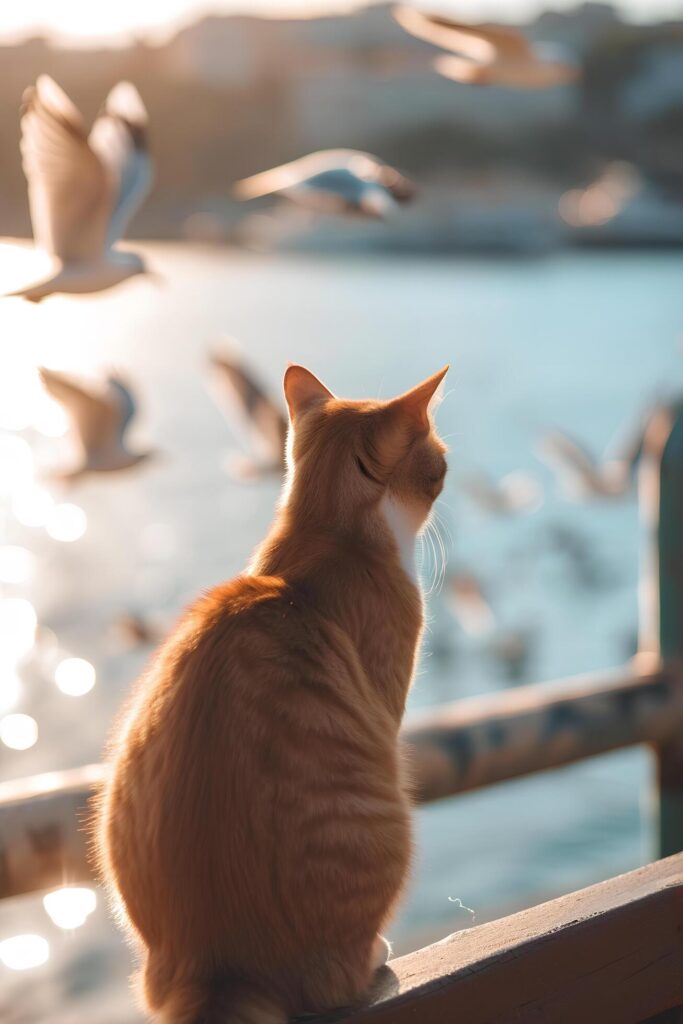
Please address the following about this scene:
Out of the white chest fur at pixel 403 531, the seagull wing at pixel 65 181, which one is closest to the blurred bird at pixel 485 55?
the seagull wing at pixel 65 181

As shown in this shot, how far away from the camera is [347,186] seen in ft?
5.77

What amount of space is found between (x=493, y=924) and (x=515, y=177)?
16.3m

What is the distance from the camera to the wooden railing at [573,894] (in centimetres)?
94

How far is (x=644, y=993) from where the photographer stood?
101 cm

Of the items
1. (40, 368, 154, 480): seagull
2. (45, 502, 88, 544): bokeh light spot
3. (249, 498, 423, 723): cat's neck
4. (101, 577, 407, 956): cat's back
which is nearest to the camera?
(101, 577, 407, 956): cat's back

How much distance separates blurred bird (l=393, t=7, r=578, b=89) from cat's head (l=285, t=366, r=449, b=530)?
751 mm

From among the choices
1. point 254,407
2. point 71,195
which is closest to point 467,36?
point 71,195

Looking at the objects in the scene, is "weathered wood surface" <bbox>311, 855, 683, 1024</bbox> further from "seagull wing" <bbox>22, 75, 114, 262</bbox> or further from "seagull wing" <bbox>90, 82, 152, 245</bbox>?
"seagull wing" <bbox>90, 82, 152, 245</bbox>

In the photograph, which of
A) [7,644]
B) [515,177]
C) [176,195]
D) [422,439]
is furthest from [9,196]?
[515,177]

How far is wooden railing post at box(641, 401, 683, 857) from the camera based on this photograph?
7.51 ft

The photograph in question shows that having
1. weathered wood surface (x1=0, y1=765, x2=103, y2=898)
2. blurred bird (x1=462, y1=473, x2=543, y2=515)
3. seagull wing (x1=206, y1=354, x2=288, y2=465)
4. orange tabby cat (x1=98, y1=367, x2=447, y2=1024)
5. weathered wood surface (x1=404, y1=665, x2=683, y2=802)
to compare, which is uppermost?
orange tabby cat (x1=98, y1=367, x2=447, y2=1024)

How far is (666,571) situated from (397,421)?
140cm

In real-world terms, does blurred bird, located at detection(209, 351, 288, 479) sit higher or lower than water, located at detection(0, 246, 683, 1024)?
higher

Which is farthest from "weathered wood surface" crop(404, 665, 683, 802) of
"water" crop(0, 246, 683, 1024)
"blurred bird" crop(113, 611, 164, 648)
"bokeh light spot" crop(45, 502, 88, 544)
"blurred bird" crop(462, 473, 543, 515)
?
"bokeh light spot" crop(45, 502, 88, 544)
